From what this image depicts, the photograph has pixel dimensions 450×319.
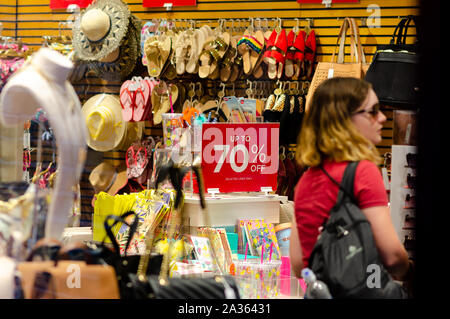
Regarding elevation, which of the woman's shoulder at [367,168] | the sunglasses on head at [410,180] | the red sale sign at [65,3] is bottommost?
the sunglasses on head at [410,180]

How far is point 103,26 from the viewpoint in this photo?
19.9 ft

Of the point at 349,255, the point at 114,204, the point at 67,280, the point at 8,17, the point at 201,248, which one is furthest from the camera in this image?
the point at 114,204

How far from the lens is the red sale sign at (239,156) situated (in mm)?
4602

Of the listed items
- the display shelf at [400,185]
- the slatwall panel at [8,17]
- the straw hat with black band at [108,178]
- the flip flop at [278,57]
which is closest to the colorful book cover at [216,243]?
the straw hat with black band at [108,178]

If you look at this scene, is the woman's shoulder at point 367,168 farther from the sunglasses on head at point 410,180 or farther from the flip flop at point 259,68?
the flip flop at point 259,68

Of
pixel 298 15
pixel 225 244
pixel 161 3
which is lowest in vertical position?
pixel 225 244

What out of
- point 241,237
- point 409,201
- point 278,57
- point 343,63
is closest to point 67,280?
point 409,201

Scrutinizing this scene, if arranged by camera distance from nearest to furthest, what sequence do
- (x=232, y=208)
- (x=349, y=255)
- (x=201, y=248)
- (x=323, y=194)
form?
(x=349, y=255)
(x=323, y=194)
(x=201, y=248)
(x=232, y=208)

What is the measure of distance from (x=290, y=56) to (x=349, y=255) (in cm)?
398

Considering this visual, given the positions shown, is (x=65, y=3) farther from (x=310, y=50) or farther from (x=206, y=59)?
(x=310, y=50)

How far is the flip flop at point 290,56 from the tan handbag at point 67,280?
412 centimetres

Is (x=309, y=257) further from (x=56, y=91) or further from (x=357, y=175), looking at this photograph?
(x=56, y=91)

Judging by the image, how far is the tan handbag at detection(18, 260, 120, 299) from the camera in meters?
2.06
